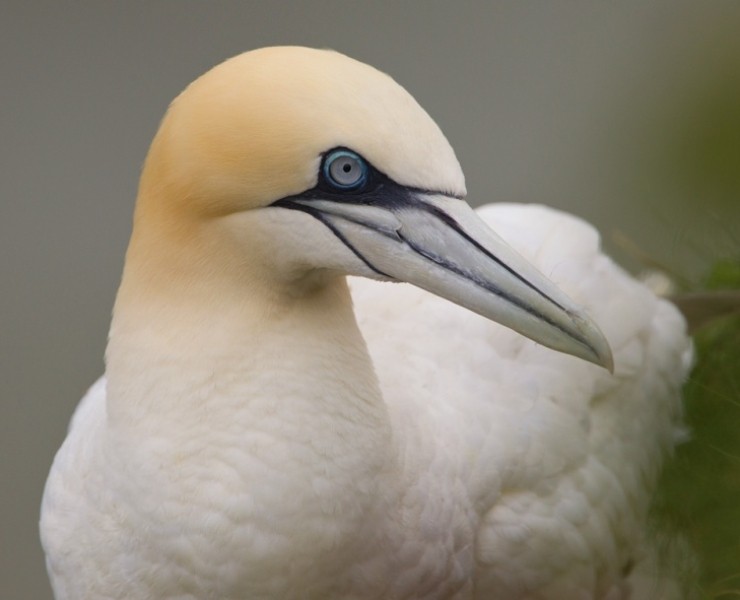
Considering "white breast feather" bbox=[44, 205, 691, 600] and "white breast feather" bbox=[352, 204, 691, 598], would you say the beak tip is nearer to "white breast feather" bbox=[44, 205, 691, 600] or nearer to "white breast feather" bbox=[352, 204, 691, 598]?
"white breast feather" bbox=[44, 205, 691, 600]

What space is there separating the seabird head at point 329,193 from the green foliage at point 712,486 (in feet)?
1.58

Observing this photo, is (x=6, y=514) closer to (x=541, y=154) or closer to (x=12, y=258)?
(x=12, y=258)

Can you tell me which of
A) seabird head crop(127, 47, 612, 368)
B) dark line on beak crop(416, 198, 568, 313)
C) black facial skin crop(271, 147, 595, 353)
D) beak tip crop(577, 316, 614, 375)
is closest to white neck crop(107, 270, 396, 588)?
seabird head crop(127, 47, 612, 368)

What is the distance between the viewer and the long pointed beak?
2271mm

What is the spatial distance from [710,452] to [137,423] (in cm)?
124

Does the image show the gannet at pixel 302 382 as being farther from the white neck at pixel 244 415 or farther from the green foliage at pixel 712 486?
the green foliage at pixel 712 486

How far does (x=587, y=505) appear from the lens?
10.2 ft

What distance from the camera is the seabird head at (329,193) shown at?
85.5 inches

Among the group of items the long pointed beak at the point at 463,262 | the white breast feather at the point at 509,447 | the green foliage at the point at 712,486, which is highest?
the long pointed beak at the point at 463,262

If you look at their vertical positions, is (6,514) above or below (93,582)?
below

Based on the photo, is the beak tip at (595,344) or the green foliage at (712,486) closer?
the green foliage at (712,486)

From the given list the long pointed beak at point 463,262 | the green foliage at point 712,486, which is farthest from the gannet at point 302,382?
the green foliage at point 712,486

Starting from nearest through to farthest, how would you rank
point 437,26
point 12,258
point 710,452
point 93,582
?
point 710,452
point 93,582
point 12,258
point 437,26

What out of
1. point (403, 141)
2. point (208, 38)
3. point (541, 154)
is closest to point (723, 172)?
point (403, 141)
